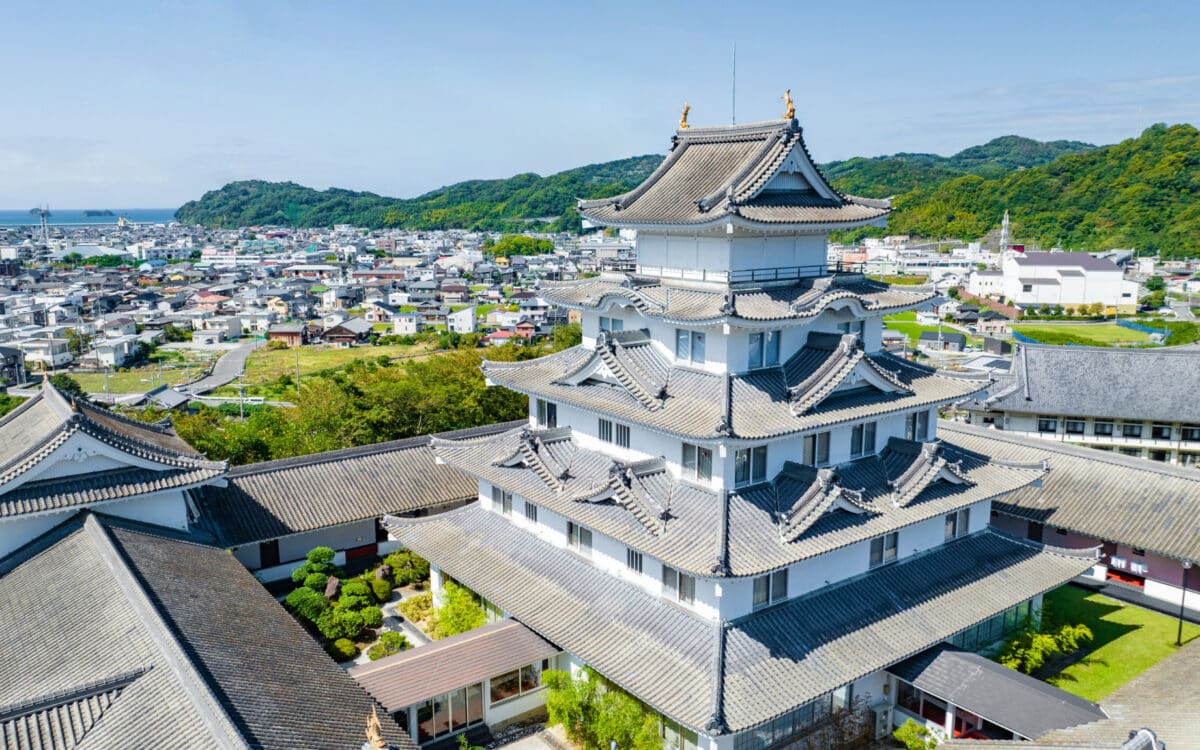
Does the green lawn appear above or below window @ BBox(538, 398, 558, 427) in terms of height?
below

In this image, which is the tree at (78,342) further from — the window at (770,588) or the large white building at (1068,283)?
the large white building at (1068,283)

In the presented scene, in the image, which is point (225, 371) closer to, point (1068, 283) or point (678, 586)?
point (678, 586)

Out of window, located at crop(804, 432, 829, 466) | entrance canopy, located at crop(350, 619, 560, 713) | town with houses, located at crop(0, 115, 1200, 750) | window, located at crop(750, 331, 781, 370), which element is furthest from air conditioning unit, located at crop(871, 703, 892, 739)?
window, located at crop(750, 331, 781, 370)

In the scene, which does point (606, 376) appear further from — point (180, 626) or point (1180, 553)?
point (1180, 553)

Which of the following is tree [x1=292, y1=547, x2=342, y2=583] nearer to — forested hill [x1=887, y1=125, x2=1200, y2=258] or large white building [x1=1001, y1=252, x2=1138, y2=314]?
large white building [x1=1001, y1=252, x2=1138, y2=314]

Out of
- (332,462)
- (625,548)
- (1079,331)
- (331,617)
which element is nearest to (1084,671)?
(625,548)

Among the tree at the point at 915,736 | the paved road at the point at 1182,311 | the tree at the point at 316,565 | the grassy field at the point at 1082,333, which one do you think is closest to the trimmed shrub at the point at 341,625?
the tree at the point at 316,565
